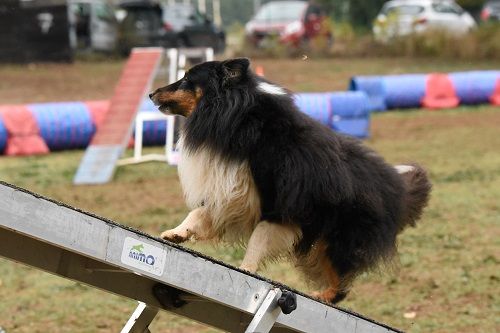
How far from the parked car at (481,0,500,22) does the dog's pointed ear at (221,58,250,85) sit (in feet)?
91.6

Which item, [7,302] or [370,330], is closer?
[370,330]

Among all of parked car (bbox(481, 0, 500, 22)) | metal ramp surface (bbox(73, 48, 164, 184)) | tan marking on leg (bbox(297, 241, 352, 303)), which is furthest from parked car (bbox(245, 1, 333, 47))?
tan marking on leg (bbox(297, 241, 352, 303))

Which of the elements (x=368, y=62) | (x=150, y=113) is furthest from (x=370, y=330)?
(x=368, y=62)

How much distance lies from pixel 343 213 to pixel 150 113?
8.26 metres

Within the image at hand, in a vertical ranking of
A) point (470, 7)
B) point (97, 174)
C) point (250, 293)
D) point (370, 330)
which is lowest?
point (470, 7)

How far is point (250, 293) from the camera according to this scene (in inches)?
123

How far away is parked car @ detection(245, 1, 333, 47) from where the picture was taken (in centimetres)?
2684

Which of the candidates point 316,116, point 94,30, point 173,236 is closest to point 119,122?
point 316,116

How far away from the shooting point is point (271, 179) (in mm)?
4227

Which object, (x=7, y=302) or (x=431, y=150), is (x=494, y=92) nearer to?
(x=431, y=150)

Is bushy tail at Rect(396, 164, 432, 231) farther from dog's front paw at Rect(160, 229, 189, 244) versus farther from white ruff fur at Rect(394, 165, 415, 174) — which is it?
dog's front paw at Rect(160, 229, 189, 244)

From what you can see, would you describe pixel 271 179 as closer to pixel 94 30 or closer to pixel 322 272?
pixel 322 272

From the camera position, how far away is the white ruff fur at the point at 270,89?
4.36 metres

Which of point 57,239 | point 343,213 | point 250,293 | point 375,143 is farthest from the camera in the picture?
point 375,143
